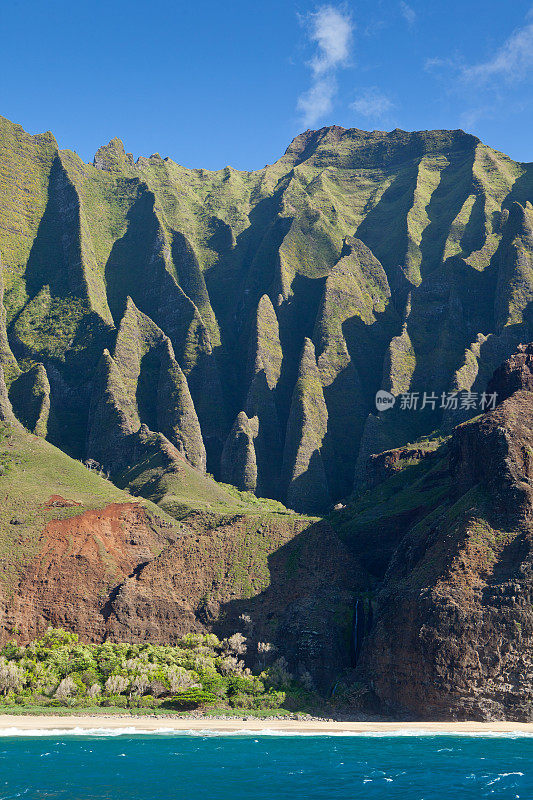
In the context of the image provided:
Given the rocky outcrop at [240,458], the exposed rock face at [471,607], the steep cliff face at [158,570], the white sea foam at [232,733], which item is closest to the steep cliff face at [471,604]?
the exposed rock face at [471,607]

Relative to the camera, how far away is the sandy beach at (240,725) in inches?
2874

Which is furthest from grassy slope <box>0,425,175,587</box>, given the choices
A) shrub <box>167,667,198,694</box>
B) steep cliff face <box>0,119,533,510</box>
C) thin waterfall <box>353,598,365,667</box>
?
thin waterfall <box>353,598,365,667</box>

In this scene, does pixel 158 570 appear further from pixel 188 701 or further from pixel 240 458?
pixel 240 458

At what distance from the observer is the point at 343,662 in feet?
299

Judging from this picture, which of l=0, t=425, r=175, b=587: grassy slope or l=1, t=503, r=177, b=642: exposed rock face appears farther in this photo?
l=0, t=425, r=175, b=587: grassy slope

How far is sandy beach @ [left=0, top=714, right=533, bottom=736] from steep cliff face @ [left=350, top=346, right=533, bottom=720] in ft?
6.22

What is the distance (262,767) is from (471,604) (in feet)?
88.7

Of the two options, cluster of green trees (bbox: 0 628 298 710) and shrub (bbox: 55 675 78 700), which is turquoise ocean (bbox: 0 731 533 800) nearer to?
cluster of green trees (bbox: 0 628 298 710)

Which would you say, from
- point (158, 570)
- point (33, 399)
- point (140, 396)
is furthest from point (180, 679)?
point (140, 396)

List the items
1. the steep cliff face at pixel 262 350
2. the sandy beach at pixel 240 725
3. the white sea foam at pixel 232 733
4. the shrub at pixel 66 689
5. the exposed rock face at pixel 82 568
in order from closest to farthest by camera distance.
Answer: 1. the white sea foam at pixel 232 733
2. the sandy beach at pixel 240 725
3. the shrub at pixel 66 689
4. the exposed rock face at pixel 82 568
5. the steep cliff face at pixel 262 350

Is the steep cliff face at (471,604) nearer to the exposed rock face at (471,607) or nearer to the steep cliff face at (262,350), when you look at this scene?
the exposed rock face at (471,607)

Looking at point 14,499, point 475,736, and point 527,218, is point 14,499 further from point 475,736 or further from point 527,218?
point 527,218

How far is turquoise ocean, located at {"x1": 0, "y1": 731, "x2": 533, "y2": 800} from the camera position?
55594mm

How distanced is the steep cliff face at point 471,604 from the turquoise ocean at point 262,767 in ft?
19.5
